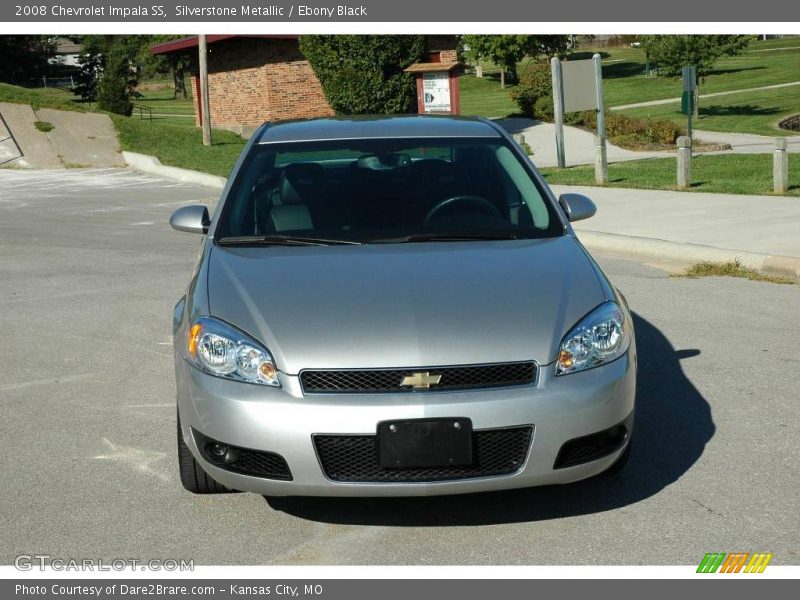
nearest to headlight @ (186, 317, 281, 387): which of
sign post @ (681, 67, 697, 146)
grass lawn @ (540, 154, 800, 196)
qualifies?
grass lawn @ (540, 154, 800, 196)

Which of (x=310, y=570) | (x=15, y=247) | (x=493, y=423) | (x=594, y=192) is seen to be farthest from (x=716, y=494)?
(x=594, y=192)

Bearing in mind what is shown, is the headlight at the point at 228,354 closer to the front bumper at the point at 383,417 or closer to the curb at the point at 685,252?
the front bumper at the point at 383,417

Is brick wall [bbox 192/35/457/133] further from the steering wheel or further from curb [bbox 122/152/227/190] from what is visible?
the steering wheel

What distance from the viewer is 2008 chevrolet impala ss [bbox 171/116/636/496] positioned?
4.41 m

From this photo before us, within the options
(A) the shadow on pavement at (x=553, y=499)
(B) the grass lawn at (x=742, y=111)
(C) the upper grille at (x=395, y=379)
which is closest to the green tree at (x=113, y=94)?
(B) the grass lawn at (x=742, y=111)

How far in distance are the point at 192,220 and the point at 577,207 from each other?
2.05m

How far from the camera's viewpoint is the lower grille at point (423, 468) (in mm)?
4423

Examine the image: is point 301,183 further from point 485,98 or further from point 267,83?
point 485,98

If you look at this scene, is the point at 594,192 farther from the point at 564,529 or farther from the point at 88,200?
the point at 564,529

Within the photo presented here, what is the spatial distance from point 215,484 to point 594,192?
1363 cm

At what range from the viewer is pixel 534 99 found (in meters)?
40.8

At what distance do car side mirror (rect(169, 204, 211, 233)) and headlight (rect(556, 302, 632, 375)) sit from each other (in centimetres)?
231
